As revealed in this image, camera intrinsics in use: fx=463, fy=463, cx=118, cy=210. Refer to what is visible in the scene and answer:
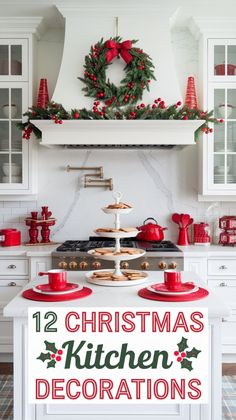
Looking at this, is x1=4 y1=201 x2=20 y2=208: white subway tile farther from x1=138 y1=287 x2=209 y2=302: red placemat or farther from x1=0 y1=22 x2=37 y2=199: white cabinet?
x1=138 y1=287 x2=209 y2=302: red placemat

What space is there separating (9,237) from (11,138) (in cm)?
85

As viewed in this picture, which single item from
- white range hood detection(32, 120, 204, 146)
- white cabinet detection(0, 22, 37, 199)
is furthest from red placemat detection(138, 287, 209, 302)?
white cabinet detection(0, 22, 37, 199)

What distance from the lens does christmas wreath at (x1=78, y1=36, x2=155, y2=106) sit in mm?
3684

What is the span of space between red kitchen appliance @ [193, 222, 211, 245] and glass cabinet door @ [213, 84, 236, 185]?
0.41m

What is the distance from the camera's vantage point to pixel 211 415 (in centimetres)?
192

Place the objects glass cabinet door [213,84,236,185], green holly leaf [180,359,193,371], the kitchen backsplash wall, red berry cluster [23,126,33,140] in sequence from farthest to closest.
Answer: the kitchen backsplash wall
glass cabinet door [213,84,236,185]
red berry cluster [23,126,33,140]
green holly leaf [180,359,193,371]

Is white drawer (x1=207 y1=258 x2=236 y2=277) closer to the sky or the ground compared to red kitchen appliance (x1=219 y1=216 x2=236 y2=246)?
closer to the ground

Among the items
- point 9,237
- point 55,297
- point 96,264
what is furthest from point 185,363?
point 9,237

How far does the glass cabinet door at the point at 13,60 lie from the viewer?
390 centimetres

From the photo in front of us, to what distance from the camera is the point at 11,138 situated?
3.97 meters

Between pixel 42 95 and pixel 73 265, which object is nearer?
pixel 73 265

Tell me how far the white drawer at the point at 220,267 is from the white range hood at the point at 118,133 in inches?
37.8

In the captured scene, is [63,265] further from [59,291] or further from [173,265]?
[59,291]

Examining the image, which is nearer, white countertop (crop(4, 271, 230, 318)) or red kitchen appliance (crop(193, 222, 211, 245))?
white countertop (crop(4, 271, 230, 318))
